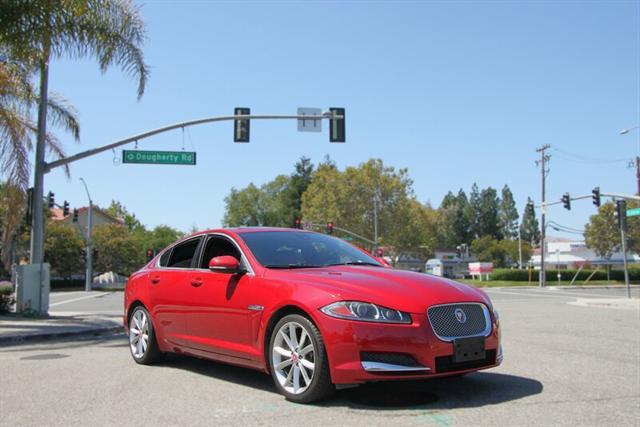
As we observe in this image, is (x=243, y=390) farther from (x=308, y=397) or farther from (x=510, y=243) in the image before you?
(x=510, y=243)

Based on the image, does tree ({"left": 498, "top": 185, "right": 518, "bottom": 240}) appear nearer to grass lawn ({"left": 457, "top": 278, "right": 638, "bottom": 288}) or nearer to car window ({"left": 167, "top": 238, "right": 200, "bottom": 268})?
grass lawn ({"left": 457, "top": 278, "right": 638, "bottom": 288})

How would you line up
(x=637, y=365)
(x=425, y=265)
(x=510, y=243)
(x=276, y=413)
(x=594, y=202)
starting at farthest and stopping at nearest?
(x=510, y=243), (x=425, y=265), (x=594, y=202), (x=637, y=365), (x=276, y=413)

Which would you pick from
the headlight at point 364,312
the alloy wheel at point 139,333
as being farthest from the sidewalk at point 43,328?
the headlight at point 364,312

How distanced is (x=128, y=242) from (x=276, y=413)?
6886 centimetres

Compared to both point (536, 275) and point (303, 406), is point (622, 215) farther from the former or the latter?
point (536, 275)

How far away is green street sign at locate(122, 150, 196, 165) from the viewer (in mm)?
19969

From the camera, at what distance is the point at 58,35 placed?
14.4m

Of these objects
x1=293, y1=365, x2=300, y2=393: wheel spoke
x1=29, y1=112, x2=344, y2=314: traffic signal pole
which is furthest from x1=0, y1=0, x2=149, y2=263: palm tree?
x1=293, y1=365, x2=300, y2=393: wheel spoke

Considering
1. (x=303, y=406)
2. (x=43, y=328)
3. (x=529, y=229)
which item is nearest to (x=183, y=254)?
(x=303, y=406)

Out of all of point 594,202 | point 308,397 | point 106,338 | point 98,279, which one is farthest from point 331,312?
point 98,279

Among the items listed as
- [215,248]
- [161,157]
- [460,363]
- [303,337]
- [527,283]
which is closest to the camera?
[460,363]

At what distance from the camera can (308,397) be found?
4957 mm

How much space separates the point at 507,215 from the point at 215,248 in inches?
5738

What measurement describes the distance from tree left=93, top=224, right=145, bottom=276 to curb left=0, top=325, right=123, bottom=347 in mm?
58933
